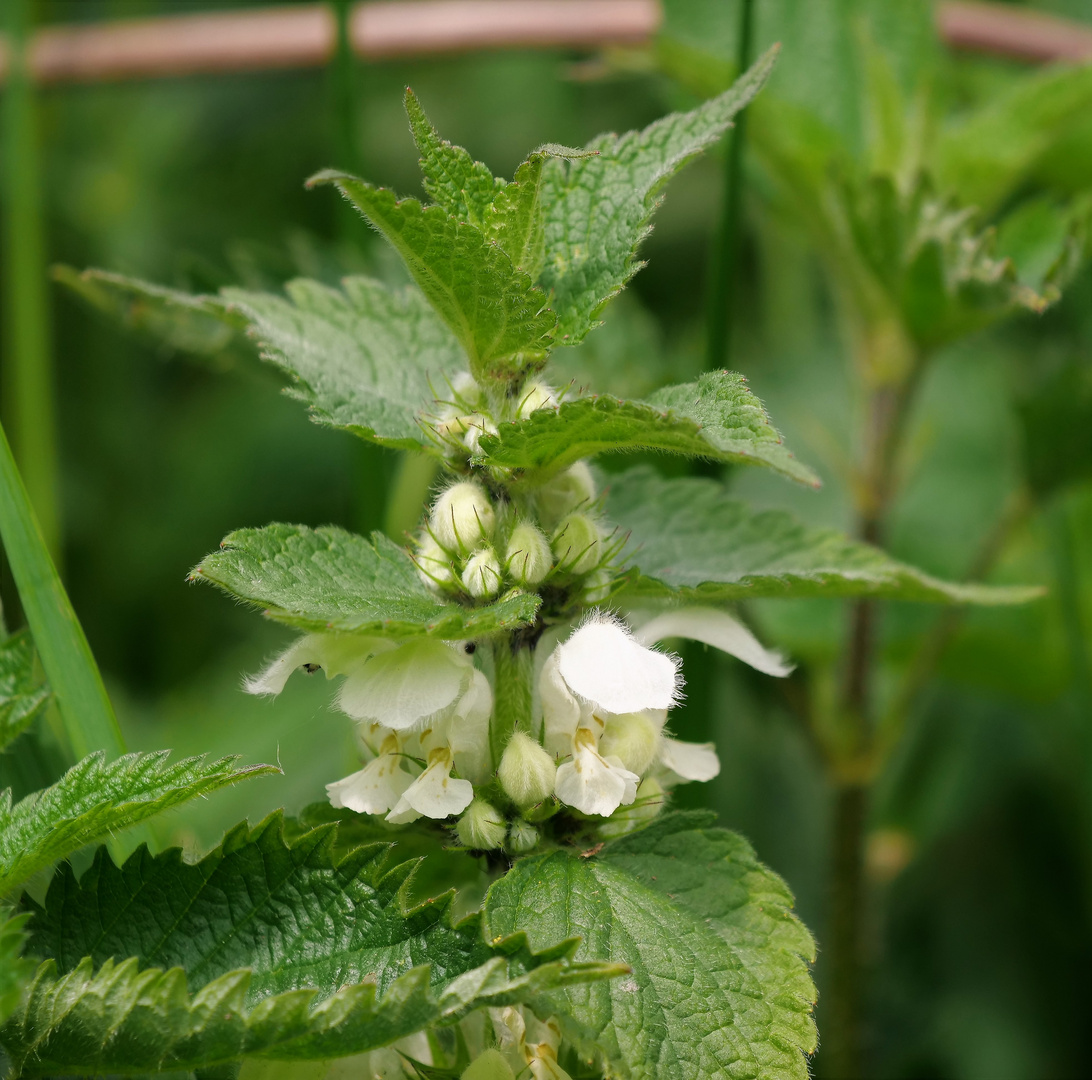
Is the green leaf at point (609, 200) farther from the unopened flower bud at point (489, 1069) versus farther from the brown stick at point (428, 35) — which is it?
the brown stick at point (428, 35)

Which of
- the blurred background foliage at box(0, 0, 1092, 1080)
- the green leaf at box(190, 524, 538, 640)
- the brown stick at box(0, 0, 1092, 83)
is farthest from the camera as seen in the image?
the brown stick at box(0, 0, 1092, 83)

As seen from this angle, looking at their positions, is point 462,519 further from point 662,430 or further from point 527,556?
point 662,430

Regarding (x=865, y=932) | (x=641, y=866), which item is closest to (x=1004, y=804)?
(x=865, y=932)

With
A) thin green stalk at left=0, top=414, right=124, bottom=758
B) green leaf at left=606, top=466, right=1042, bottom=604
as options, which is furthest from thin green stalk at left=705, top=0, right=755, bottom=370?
thin green stalk at left=0, top=414, right=124, bottom=758

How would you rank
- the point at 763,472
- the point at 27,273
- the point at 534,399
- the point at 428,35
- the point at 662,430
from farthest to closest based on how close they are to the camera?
the point at 763,472
the point at 428,35
the point at 27,273
the point at 534,399
the point at 662,430

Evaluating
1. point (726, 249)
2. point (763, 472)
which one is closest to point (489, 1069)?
point (726, 249)

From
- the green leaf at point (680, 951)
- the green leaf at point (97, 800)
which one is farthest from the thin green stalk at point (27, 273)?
the green leaf at point (680, 951)

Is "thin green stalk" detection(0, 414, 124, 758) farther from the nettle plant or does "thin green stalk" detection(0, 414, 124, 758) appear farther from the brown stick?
the brown stick
